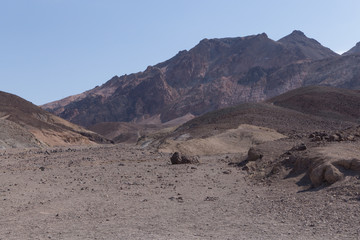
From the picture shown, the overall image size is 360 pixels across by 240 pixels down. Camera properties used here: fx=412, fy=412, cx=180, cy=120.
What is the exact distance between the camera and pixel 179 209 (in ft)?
30.4

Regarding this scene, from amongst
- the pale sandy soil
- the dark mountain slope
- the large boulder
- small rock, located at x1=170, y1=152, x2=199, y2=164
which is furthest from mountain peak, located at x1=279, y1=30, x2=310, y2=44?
the large boulder

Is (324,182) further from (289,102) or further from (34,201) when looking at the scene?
(289,102)

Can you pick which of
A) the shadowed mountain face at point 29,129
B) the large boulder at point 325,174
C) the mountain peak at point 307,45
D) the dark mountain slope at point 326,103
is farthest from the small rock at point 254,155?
the mountain peak at point 307,45

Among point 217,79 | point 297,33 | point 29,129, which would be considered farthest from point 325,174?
point 297,33

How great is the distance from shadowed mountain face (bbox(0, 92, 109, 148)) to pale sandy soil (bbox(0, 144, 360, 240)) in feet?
107

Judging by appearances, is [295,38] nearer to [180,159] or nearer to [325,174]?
[180,159]

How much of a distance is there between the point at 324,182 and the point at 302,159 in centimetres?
217

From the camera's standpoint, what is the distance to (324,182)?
391 inches

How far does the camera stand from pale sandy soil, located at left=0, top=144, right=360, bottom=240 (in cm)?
711

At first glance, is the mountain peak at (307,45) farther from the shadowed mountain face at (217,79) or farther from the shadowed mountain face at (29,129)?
the shadowed mountain face at (29,129)

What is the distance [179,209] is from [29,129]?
173ft

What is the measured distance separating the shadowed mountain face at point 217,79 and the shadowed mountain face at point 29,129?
60283 millimetres

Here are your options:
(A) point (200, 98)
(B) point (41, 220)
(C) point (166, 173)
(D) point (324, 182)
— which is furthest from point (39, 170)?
(A) point (200, 98)

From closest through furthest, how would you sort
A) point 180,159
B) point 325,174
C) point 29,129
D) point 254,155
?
1. point 325,174
2. point 254,155
3. point 180,159
4. point 29,129
